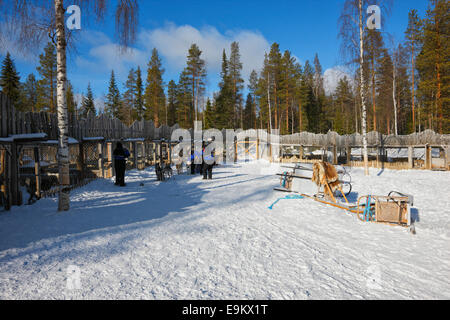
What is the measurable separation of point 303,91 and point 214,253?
4374cm

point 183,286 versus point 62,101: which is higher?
point 62,101

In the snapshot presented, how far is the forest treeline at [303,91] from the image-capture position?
2047cm

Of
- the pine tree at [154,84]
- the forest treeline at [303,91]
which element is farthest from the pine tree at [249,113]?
the pine tree at [154,84]

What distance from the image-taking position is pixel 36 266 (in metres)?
3.33

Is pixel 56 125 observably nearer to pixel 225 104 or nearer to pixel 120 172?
pixel 120 172

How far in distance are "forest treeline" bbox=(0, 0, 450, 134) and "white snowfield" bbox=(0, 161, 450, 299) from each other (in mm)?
13108

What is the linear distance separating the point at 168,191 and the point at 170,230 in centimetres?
486

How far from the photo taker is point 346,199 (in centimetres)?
766

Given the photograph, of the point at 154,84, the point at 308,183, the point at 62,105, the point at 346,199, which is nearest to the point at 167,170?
the point at 62,105

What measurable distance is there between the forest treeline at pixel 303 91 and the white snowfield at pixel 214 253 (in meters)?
13.1

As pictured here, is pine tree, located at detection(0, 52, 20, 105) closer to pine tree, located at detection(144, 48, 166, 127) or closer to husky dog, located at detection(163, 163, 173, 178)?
pine tree, located at detection(144, 48, 166, 127)

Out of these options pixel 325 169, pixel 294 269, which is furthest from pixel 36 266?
pixel 325 169

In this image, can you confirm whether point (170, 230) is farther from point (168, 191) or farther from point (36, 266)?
point (168, 191)

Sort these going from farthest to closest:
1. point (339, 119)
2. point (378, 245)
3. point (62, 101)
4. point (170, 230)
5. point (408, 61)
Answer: point (339, 119) < point (408, 61) < point (62, 101) < point (170, 230) < point (378, 245)
